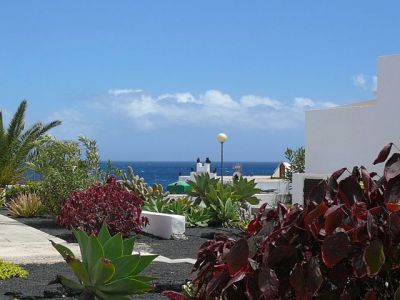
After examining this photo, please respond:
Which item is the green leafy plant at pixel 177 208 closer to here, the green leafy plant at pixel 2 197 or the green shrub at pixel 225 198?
the green shrub at pixel 225 198

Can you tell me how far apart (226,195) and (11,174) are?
7172mm

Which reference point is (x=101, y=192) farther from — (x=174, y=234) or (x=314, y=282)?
(x=314, y=282)

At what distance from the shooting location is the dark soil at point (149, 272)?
306 inches

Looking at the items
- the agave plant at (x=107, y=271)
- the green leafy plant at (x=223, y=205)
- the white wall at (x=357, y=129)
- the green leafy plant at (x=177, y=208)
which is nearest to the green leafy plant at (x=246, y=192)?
the green leafy plant at (x=223, y=205)

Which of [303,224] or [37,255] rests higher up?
[303,224]

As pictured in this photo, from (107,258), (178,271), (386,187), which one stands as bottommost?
(178,271)

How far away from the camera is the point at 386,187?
278 centimetres

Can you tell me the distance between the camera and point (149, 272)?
9383mm

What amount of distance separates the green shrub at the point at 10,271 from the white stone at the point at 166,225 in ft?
16.9

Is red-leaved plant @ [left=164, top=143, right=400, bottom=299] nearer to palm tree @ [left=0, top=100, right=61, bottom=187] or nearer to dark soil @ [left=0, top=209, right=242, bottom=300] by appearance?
dark soil @ [left=0, top=209, right=242, bottom=300]

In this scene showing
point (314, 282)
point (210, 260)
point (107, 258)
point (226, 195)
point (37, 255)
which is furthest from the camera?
point (226, 195)

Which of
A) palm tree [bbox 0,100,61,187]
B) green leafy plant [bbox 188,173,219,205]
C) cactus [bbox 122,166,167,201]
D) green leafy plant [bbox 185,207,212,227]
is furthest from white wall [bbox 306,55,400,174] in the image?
palm tree [bbox 0,100,61,187]

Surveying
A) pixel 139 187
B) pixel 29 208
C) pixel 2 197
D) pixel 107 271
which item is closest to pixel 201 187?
pixel 139 187

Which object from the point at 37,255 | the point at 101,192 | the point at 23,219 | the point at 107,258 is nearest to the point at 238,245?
the point at 107,258
